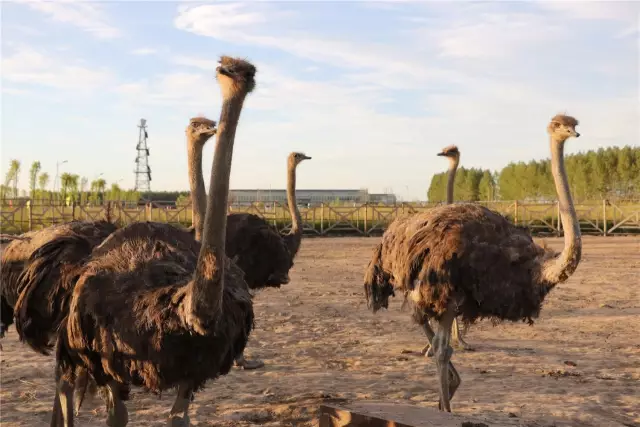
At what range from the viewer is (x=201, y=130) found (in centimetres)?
430

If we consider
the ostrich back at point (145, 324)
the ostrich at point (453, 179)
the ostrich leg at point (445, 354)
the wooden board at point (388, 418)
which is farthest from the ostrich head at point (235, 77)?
the ostrich at point (453, 179)

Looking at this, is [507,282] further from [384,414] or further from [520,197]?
[520,197]

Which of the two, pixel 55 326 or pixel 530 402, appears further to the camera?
pixel 530 402

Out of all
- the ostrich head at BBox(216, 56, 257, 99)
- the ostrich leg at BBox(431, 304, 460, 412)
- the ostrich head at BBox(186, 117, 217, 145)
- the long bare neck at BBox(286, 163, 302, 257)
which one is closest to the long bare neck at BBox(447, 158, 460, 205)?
the long bare neck at BBox(286, 163, 302, 257)

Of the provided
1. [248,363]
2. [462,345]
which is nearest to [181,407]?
[248,363]

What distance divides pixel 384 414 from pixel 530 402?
5.62 feet

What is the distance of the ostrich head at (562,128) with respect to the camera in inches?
179

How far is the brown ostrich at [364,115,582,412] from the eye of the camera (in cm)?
425

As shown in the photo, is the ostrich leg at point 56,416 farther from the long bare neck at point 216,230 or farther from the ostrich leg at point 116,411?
the long bare neck at point 216,230

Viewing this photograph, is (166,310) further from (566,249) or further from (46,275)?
(566,249)

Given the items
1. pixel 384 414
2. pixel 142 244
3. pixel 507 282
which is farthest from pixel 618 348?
pixel 142 244

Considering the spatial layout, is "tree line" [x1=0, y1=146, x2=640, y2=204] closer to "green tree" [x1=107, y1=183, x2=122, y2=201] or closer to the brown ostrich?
"green tree" [x1=107, y1=183, x2=122, y2=201]

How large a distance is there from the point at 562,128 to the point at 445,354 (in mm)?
1618

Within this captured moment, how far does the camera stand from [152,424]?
4.08 m
